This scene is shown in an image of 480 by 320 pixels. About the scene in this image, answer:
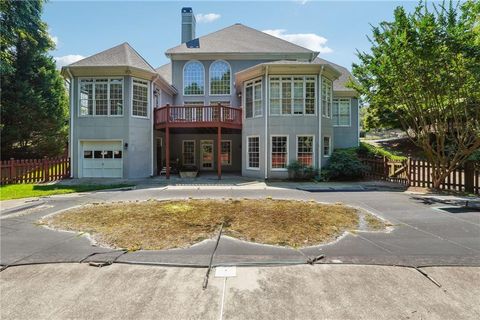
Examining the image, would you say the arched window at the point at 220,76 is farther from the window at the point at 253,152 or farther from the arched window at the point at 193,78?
the window at the point at 253,152

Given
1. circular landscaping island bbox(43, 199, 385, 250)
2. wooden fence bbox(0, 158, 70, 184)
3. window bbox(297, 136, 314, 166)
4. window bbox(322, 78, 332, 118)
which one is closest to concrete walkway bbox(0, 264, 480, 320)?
circular landscaping island bbox(43, 199, 385, 250)

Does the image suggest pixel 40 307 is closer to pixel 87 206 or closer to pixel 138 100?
pixel 87 206

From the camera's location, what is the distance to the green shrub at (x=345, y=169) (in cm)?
1388

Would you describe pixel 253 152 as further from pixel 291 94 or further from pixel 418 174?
pixel 418 174

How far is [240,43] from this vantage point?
20438 mm

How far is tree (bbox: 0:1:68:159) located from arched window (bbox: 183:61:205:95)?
11.4 meters

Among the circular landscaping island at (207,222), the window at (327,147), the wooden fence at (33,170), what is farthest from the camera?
the window at (327,147)

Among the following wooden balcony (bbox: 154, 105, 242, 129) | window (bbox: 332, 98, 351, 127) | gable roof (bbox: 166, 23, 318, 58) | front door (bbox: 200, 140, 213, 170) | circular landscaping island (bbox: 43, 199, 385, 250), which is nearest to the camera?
circular landscaping island (bbox: 43, 199, 385, 250)

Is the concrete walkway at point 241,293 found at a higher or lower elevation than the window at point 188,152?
lower

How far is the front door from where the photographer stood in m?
20.1

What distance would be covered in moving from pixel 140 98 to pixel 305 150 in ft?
33.5

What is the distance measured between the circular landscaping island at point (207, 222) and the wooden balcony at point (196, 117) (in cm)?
728

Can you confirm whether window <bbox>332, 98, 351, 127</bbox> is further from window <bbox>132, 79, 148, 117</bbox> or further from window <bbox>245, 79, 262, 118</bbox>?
window <bbox>132, 79, 148, 117</bbox>

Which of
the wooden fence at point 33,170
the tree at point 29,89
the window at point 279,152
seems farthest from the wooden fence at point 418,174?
the tree at point 29,89
